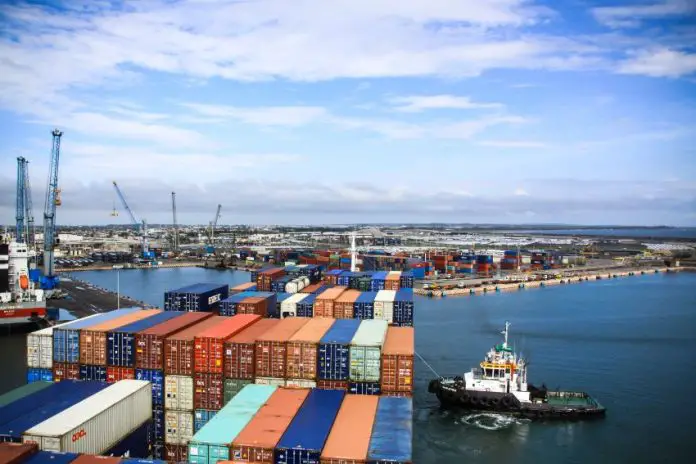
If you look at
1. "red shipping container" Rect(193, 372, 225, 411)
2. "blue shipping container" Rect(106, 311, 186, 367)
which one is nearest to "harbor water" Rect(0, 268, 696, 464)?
"red shipping container" Rect(193, 372, 225, 411)

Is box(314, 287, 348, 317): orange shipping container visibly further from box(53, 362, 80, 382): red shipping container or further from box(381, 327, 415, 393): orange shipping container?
box(53, 362, 80, 382): red shipping container

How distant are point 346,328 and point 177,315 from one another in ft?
20.1

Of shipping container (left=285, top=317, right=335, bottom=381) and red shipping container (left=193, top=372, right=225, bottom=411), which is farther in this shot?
shipping container (left=285, top=317, right=335, bottom=381)

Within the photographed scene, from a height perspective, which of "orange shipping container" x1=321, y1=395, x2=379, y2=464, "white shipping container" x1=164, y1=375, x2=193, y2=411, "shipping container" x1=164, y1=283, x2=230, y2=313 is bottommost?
"white shipping container" x1=164, y1=375, x2=193, y2=411

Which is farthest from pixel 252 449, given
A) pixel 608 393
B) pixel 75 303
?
pixel 75 303

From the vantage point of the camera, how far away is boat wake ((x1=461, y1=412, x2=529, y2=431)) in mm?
18375

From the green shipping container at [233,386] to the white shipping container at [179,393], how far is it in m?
0.94

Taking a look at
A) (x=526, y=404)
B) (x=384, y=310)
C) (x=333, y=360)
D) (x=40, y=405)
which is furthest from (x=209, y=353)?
(x=526, y=404)

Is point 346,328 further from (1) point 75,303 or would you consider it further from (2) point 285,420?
(1) point 75,303

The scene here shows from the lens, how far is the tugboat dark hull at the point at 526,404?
18.8 m

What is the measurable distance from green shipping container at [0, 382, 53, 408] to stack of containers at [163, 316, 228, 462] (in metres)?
2.89

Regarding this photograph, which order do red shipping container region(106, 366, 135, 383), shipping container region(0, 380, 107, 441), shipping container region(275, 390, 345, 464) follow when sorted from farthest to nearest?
red shipping container region(106, 366, 135, 383) → shipping container region(0, 380, 107, 441) → shipping container region(275, 390, 345, 464)

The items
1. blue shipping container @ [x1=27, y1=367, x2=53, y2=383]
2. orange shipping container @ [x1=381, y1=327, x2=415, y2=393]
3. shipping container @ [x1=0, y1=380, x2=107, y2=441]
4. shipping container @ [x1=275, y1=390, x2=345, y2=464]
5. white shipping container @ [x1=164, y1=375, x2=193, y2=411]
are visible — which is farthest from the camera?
blue shipping container @ [x1=27, y1=367, x2=53, y2=383]

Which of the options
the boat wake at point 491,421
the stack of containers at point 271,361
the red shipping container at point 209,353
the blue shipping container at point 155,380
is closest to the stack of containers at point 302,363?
the stack of containers at point 271,361
